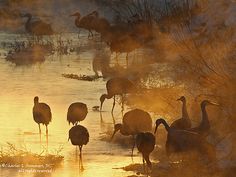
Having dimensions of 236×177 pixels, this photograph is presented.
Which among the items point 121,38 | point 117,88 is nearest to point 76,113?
point 117,88

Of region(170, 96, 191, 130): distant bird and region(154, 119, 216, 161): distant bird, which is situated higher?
region(170, 96, 191, 130): distant bird

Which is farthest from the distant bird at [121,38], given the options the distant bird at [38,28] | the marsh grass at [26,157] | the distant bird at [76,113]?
the marsh grass at [26,157]

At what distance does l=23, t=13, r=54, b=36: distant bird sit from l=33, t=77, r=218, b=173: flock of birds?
255 inches

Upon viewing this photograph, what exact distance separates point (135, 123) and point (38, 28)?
8873 mm

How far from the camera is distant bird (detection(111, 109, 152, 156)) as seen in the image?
12.0 metres

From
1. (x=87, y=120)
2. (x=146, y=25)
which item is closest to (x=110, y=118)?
(x=87, y=120)

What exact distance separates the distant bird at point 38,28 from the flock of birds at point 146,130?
21.2ft

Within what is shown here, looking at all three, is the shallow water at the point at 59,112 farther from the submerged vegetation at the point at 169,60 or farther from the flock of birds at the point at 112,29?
the flock of birds at the point at 112,29

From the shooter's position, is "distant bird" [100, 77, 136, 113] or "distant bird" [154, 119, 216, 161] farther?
"distant bird" [100, 77, 136, 113]

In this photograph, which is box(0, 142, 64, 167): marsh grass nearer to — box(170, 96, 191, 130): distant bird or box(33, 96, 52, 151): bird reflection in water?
box(33, 96, 52, 151): bird reflection in water

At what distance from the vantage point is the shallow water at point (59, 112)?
1126 cm

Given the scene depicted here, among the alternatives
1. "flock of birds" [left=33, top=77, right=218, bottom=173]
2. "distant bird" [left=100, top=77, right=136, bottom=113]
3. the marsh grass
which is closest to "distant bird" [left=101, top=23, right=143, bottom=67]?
"distant bird" [left=100, top=77, right=136, bottom=113]

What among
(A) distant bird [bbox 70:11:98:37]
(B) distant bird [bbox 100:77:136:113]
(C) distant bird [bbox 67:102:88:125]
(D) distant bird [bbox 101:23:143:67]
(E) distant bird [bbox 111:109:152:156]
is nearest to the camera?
(E) distant bird [bbox 111:109:152:156]

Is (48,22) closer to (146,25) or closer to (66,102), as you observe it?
(146,25)
